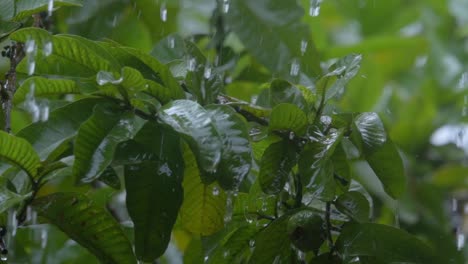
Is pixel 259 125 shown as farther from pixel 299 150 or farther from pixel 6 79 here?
pixel 6 79

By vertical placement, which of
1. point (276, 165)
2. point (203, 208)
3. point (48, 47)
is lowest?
point (203, 208)

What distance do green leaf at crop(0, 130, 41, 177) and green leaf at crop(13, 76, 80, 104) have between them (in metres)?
0.07

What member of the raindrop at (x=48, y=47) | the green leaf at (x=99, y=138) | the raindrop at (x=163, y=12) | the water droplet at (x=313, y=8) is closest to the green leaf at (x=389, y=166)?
the green leaf at (x=99, y=138)

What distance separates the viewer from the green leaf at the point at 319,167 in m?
0.96

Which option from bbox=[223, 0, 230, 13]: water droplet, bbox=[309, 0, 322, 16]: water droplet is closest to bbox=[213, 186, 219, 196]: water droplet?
bbox=[223, 0, 230, 13]: water droplet

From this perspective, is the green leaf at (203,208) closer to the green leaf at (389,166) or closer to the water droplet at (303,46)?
the green leaf at (389,166)

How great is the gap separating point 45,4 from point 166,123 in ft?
1.02

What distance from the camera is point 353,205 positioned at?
109 cm

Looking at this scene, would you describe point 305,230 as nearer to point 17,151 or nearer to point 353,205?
point 353,205

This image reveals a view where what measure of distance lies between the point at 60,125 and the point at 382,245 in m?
0.43

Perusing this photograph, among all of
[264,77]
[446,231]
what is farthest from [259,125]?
[446,231]

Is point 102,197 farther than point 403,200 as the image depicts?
No

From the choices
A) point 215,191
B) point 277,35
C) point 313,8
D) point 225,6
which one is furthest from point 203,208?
point 313,8

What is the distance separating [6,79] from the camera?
3.91 ft
